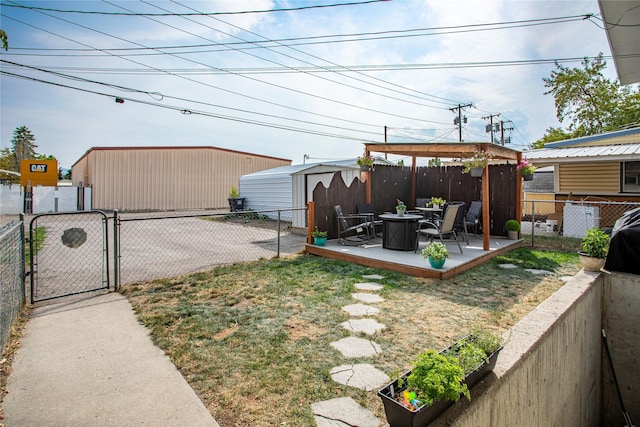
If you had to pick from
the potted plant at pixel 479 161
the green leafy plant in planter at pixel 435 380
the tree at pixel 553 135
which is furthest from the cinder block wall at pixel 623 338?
the tree at pixel 553 135

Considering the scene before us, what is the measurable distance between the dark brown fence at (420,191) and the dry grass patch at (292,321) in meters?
2.02

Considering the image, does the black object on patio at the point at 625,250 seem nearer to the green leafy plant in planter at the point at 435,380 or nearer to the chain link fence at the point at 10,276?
the green leafy plant in planter at the point at 435,380

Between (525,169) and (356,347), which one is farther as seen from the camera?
(525,169)

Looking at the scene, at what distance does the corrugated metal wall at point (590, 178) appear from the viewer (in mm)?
9820

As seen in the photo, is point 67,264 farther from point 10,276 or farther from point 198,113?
point 198,113

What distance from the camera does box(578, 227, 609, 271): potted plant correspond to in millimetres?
4176

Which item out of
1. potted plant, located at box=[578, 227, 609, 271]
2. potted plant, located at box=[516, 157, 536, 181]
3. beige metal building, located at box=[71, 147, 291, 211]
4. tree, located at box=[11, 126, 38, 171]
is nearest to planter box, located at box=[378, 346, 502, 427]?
potted plant, located at box=[578, 227, 609, 271]

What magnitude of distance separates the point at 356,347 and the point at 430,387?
1426mm

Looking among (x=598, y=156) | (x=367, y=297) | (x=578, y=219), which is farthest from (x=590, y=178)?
(x=367, y=297)

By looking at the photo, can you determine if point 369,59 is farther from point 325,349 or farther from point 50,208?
point 50,208

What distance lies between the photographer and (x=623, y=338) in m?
4.25

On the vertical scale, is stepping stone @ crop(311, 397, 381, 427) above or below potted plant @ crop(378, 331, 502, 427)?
below

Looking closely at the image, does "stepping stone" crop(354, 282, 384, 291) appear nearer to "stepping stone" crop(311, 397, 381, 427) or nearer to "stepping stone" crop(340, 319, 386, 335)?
"stepping stone" crop(340, 319, 386, 335)

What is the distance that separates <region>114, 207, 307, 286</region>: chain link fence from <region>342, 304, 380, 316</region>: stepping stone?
2.43m
